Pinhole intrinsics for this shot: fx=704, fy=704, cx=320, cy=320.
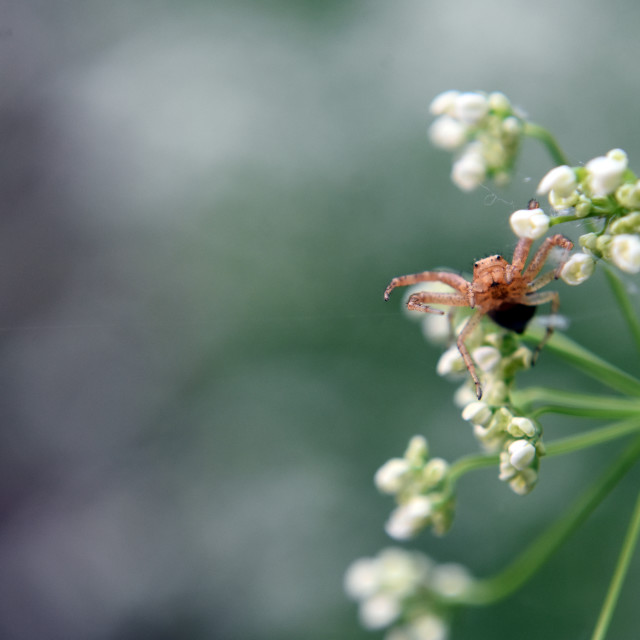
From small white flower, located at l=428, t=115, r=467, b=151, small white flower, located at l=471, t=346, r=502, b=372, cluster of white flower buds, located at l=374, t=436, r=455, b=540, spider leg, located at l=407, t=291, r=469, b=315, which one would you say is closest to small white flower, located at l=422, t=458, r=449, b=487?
cluster of white flower buds, located at l=374, t=436, r=455, b=540

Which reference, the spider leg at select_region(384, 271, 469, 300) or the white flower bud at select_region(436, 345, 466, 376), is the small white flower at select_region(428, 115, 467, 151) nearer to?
the spider leg at select_region(384, 271, 469, 300)

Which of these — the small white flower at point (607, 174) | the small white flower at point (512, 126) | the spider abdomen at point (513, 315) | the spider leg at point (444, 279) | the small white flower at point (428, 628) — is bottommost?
the small white flower at point (428, 628)

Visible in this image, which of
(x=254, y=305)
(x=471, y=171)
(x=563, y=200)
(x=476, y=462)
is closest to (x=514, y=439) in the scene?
(x=476, y=462)

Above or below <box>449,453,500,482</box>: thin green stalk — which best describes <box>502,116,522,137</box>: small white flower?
above

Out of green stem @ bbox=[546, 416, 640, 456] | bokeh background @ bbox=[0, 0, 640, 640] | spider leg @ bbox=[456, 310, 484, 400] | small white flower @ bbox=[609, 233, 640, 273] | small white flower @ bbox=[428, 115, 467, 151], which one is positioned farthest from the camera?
bokeh background @ bbox=[0, 0, 640, 640]

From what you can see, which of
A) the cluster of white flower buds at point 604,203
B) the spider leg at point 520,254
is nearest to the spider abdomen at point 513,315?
the spider leg at point 520,254

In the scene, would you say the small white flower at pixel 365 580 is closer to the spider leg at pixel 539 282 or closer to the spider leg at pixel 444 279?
the spider leg at pixel 444 279
